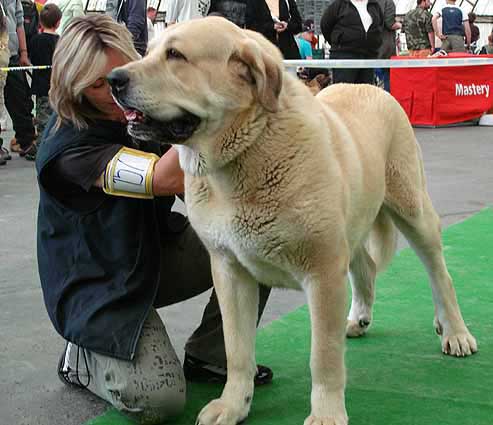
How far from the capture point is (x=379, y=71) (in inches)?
523

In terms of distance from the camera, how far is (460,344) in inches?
123

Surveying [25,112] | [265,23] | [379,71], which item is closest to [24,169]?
[25,112]

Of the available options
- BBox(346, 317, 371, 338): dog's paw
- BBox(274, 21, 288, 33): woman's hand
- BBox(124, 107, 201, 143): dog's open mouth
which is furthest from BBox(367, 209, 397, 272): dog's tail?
BBox(274, 21, 288, 33): woman's hand

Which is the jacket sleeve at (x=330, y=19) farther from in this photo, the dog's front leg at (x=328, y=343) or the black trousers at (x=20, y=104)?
the dog's front leg at (x=328, y=343)

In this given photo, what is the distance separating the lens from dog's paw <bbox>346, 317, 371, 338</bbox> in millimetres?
3352

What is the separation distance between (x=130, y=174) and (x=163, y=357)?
63 cm

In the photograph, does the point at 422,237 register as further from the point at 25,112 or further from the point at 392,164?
the point at 25,112

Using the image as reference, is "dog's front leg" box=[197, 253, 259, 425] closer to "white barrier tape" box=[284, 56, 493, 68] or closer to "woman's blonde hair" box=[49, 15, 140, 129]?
"woman's blonde hair" box=[49, 15, 140, 129]

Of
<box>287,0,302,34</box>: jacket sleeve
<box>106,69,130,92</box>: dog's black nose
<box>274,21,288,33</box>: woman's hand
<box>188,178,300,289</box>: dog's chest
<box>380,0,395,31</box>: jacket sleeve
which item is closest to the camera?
<box>106,69,130,92</box>: dog's black nose

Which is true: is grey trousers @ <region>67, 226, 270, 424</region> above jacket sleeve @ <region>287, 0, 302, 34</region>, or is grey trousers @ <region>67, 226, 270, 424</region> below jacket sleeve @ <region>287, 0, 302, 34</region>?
below

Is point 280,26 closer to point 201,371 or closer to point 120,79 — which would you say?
point 201,371

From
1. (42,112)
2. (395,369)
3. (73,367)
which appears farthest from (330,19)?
(73,367)

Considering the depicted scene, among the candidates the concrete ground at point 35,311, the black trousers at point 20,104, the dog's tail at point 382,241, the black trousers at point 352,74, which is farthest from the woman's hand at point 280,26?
the dog's tail at point 382,241

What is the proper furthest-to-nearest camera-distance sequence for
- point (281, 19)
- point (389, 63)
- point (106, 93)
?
point (389, 63) → point (281, 19) → point (106, 93)
